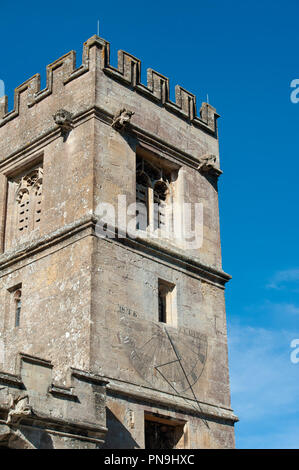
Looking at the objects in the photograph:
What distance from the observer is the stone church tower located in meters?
17.8

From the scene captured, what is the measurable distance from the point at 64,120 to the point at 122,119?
140cm

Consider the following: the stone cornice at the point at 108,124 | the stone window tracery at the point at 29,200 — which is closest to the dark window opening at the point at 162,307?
the stone window tracery at the point at 29,200

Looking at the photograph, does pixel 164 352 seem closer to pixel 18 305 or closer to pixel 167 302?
pixel 167 302

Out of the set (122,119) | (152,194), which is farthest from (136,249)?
(122,119)

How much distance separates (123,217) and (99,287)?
208 centimetres

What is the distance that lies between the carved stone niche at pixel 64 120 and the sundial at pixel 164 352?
5.06 meters

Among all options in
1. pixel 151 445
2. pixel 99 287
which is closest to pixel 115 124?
Answer: pixel 99 287

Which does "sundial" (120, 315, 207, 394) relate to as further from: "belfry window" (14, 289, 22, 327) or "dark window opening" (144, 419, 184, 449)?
"belfry window" (14, 289, 22, 327)

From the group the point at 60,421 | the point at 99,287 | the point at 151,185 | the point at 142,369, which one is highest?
the point at 151,185

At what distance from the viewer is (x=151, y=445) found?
18.7 metres

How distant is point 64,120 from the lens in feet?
67.6

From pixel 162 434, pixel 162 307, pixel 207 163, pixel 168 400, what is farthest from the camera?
pixel 207 163

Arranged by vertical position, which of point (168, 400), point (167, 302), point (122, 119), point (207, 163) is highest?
point (207, 163)

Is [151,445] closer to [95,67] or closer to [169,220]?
[169,220]
